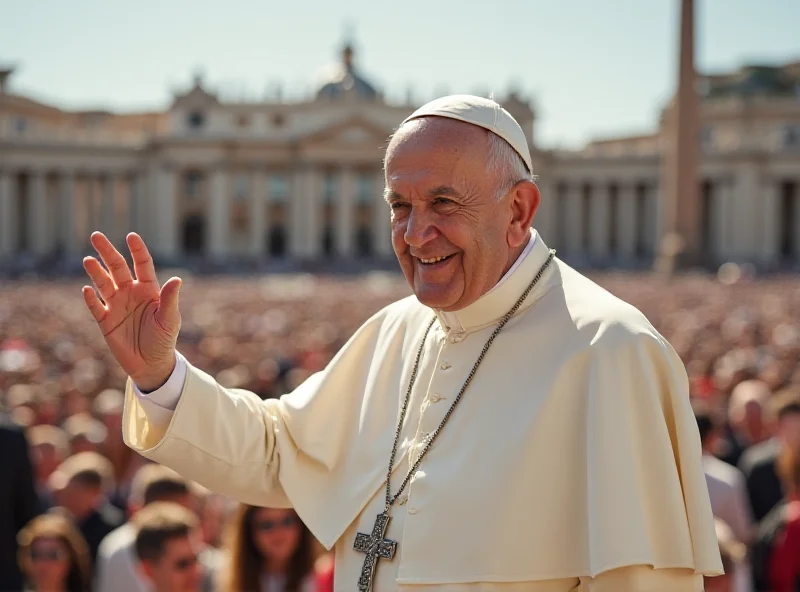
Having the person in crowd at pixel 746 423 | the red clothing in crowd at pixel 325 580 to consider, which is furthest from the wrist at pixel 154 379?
the person in crowd at pixel 746 423

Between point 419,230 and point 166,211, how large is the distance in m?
82.4

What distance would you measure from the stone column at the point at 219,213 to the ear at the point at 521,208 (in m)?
81.2

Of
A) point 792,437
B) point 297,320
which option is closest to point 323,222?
point 297,320

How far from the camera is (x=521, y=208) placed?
322 centimetres

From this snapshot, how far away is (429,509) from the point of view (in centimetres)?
304

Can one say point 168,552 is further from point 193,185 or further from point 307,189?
point 193,185

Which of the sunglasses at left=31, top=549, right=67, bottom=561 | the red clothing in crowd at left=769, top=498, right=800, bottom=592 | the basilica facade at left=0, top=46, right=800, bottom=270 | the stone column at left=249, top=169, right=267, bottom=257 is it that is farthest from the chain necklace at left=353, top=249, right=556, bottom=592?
the stone column at left=249, top=169, right=267, bottom=257

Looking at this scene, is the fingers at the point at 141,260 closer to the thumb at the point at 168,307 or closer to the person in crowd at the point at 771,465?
the thumb at the point at 168,307

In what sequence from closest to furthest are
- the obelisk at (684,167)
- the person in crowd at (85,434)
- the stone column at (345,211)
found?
the person in crowd at (85,434)
the obelisk at (684,167)
the stone column at (345,211)

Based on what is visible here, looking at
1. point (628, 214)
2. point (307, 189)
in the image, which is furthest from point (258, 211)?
point (628, 214)

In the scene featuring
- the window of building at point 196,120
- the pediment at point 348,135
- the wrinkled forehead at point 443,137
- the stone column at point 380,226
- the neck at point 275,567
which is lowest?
the stone column at point 380,226

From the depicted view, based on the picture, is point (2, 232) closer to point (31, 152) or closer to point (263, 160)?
point (31, 152)

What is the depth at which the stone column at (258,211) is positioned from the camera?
278 ft

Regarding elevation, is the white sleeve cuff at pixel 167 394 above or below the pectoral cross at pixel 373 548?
above
